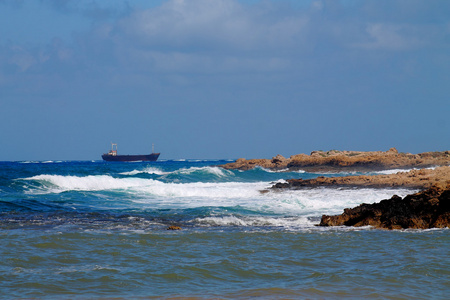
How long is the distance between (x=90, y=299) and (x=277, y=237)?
5233mm

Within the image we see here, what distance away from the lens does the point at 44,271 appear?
7.20 m

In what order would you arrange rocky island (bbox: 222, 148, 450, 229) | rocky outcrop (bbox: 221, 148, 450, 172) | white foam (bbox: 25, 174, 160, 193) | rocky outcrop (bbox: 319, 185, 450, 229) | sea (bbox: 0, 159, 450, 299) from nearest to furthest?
sea (bbox: 0, 159, 450, 299)
rocky outcrop (bbox: 319, 185, 450, 229)
rocky island (bbox: 222, 148, 450, 229)
white foam (bbox: 25, 174, 160, 193)
rocky outcrop (bbox: 221, 148, 450, 172)

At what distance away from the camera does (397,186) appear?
872 inches

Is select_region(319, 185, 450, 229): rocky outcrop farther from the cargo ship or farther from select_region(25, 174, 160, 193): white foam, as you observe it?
the cargo ship

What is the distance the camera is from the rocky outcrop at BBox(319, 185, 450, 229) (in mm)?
11180

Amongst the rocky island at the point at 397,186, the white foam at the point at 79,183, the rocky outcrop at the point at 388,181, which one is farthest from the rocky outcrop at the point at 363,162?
the white foam at the point at 79,183

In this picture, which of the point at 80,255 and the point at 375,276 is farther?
the point at 80,255

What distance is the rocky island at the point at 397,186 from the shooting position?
445 inches

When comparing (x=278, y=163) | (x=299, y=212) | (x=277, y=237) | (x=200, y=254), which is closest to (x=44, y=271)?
(x=200, y=254)

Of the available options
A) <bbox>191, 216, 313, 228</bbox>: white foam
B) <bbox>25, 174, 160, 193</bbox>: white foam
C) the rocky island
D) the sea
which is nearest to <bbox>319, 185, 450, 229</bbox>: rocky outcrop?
the rocky island

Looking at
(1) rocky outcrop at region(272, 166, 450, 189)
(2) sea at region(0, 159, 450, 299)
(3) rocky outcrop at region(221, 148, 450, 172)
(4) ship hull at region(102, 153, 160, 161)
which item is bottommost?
(2) sea at region(0, 159, 450, 299)

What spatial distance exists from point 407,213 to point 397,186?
11.2m

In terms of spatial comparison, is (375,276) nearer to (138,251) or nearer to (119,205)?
(138,251)

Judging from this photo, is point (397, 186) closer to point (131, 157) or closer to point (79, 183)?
point (79, 183)
